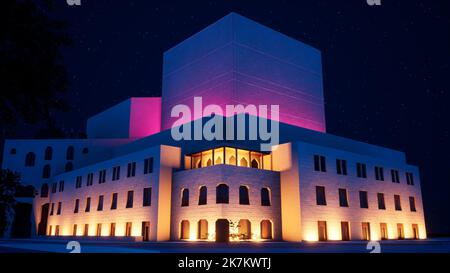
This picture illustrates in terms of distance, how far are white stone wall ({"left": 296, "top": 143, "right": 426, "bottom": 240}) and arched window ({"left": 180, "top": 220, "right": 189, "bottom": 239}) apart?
31.8 ft

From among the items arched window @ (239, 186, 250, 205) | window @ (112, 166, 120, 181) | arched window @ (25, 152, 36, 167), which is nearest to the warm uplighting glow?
arched window @ (239, 186, 250, 205)

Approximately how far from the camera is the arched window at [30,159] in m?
54.6

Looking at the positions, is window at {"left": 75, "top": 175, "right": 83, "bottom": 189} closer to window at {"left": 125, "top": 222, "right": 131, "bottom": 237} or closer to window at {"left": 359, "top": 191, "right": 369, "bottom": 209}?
window at {"left": 125, "top": 222, "right": 131, "bottom": 237}

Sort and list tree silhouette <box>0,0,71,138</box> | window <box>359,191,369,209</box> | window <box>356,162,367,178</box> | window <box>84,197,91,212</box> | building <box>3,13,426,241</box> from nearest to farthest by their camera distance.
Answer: tree silhouette <box>0,0,71,138</box> → building <box>3,13,426,241</box> → window <box>359,191,369,209</box> → window <box>356,162,367,178</box> → window <box>84,197,91,212</box>

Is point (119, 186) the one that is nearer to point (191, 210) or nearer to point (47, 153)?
point (191, 210)

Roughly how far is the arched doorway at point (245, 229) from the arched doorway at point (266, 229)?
61.3 inches

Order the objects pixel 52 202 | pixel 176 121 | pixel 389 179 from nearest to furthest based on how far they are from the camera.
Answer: pixel 389 179 → pixel 176 121 → pixel 52 202

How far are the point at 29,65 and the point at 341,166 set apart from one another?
31.7 m

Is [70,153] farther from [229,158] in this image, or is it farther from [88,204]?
[229,158]

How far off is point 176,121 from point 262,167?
16010 mm

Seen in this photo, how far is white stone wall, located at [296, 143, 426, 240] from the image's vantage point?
3396 centimetres

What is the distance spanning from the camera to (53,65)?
11656 millimetres

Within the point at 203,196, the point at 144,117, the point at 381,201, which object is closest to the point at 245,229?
the point at 203,196

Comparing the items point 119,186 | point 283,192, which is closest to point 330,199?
point 283,192
